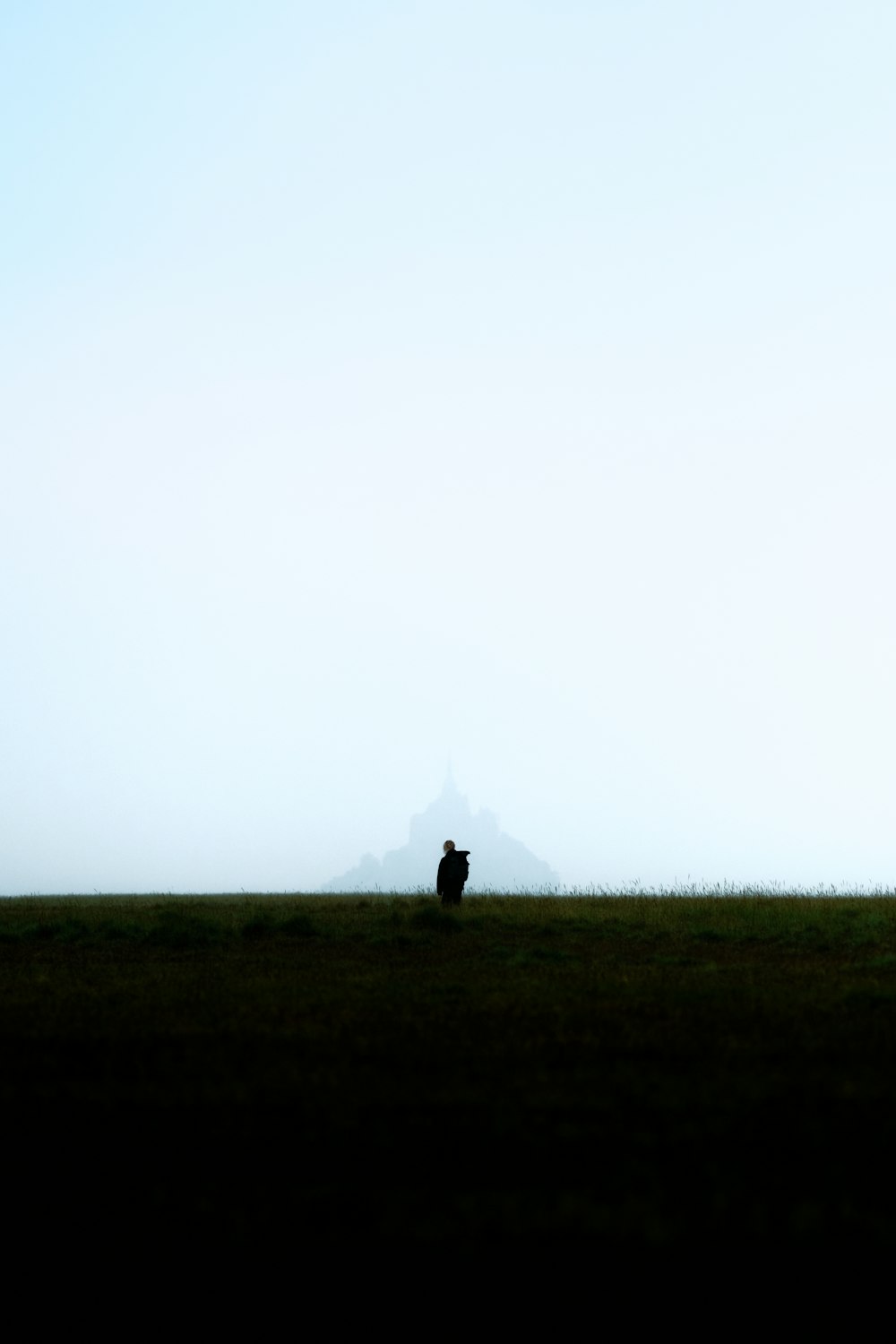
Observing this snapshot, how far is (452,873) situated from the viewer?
30828 mm

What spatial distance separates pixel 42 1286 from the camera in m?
4.78

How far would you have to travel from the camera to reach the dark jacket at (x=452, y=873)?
30.8 m

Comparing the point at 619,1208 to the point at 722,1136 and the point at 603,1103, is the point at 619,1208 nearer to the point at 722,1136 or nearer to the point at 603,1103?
the point at 722,1136

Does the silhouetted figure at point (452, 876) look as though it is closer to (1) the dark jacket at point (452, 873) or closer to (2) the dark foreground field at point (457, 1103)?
(1) the dark jacket at point (452, 873)

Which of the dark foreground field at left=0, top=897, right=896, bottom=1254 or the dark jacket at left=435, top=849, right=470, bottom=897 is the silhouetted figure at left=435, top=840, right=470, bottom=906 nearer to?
the dark jacket at left=435, top=849, right=470, bottom=897

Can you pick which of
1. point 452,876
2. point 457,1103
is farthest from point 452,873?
point 457,1103

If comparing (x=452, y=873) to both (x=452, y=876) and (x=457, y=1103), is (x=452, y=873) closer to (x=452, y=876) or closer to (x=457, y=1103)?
(x=452, y=876)

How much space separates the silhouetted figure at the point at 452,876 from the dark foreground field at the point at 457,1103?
45.7 feet

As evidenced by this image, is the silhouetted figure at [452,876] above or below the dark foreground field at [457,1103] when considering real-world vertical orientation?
above

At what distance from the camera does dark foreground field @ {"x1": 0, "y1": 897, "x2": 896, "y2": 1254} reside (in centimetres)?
540

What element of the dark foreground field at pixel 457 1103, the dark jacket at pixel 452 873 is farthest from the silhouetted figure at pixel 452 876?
the dark foreground field at pixel 457 1103

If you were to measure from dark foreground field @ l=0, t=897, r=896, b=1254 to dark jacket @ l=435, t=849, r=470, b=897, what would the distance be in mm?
14013

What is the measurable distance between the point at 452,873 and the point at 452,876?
3.9 inches

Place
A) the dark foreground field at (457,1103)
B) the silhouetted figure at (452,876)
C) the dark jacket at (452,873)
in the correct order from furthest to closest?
1. the dark jacket at (452,873)
2. the silhouetted figure at (452,876)
3. the dark foreground field at (457,1103)
